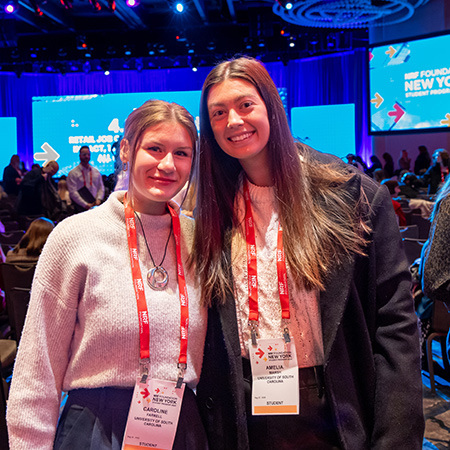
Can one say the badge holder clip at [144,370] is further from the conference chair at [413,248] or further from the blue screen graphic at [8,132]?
the blue screen graphic at [8,132]

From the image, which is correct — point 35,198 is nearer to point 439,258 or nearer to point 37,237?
point 37,237

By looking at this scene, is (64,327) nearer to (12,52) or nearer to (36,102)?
(12,52)

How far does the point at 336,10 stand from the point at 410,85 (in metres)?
2.23

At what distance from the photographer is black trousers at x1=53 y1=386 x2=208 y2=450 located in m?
1.35

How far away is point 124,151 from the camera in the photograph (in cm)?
160

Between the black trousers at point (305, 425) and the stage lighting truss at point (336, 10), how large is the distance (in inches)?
341

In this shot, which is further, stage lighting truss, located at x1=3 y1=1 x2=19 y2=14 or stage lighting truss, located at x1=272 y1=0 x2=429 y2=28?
stage lighting truss, located at x1=3 y1=1 x2=19 y2=14

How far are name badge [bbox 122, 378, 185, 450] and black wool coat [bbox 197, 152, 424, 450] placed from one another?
11 cm

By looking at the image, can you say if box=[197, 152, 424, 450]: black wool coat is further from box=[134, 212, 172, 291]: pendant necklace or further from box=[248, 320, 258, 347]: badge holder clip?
box=[134, 212, 172, 291]: pendant necklace

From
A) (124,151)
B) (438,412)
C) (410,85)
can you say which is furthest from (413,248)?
(410,85)

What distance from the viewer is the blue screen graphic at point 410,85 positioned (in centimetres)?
987

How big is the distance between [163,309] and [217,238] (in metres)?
0.28

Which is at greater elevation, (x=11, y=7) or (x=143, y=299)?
(x=11, y=7)

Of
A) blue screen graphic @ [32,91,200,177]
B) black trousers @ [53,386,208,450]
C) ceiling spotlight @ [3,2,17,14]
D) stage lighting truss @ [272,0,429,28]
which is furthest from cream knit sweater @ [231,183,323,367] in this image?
blue screen graphic @ [32,91,200,177]
